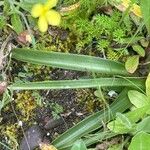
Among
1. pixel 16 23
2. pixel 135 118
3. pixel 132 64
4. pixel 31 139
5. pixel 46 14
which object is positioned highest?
pixel 46 14

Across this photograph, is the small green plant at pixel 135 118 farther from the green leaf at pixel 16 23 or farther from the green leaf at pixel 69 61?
the green leaf at pixel 16 23

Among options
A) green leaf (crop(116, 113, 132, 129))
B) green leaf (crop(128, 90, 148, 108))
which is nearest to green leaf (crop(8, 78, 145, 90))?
green leaf (crop(128, 90, 148, 108))

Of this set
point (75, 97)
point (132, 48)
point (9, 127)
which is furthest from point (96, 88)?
point (9, 127)

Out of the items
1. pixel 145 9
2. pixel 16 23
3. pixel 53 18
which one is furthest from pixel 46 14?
pixel 145 9

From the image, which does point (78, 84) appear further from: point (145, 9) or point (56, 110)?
point (145, 9)

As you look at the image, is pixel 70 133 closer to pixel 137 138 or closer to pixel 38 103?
pixel 38 103

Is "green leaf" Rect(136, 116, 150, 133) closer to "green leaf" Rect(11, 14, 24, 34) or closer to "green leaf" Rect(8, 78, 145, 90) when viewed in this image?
"green leaf" Rect(8, 78, 145, 90)

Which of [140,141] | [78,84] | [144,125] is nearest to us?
[140,141]
